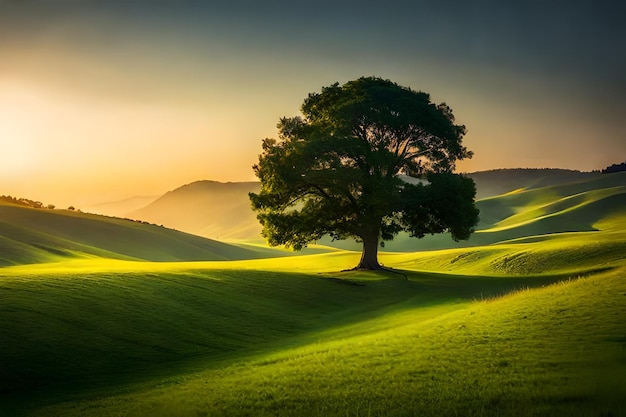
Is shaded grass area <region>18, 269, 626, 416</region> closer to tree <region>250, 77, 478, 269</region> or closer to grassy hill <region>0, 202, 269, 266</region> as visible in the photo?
tree <region>250, 77, 478, 269</region>

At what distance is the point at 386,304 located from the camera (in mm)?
34250

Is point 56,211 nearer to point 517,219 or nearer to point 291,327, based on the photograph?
point 291,327

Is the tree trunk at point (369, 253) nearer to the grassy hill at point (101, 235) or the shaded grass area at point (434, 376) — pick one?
the shaded grass area at point (434, 376)

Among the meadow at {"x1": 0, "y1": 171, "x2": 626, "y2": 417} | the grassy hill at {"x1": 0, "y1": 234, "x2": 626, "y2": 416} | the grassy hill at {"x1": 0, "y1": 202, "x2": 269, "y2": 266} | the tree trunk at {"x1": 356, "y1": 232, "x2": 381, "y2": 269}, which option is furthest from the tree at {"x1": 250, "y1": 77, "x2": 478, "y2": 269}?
the grassy hill at {"x1": 0, "y1": 202, "x2": 269, "y2": 266}

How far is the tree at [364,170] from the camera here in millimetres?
45812

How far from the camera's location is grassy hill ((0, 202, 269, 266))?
78.0 m

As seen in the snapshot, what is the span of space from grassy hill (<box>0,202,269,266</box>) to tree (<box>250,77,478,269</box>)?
130 ft

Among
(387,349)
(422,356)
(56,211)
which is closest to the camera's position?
(422,356)

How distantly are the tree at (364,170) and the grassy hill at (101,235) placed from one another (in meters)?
39.6

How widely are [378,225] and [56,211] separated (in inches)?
3618

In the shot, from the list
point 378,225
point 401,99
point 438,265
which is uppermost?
point 401,99

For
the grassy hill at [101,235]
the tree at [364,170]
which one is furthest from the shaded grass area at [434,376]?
the grassy hill at [101,235]

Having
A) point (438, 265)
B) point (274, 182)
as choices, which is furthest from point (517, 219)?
point (274, 182)

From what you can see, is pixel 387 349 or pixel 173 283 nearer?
pixel 387 349
